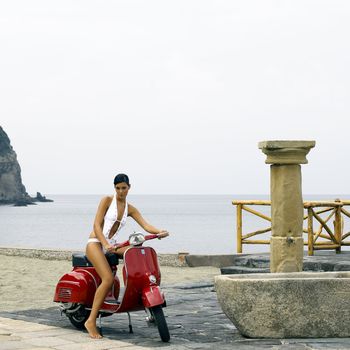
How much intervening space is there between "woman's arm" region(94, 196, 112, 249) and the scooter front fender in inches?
26.1

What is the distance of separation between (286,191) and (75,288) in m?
3.24

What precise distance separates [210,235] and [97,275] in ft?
232

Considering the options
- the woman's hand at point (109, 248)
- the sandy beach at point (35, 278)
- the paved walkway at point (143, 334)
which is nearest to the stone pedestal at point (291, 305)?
the paved walkway at point (143, 334)

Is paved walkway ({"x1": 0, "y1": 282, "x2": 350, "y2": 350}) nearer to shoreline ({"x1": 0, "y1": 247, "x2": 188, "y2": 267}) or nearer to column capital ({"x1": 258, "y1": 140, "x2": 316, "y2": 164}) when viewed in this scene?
column capital ({"x1": 258, "y1": 140, "x2": 316, "y2": 164})

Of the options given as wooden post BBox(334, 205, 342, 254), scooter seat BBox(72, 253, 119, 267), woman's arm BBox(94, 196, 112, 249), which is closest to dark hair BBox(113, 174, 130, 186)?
woman's arm BBox(94, 196, 112, 249)

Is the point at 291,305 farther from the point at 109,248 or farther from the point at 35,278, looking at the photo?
the point at 35,278

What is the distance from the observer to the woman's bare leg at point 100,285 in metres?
8.70

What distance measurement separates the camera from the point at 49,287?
14.7m

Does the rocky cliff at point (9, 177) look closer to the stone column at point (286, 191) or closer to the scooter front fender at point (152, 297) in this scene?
the stone column at point (286, 191)

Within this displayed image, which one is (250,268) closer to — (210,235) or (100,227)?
(100,227)

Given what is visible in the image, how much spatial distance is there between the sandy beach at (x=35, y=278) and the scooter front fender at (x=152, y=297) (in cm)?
365

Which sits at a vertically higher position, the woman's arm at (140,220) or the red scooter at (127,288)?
the woman's arm at (140,220)

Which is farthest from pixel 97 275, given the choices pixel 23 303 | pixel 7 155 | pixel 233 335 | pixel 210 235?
pixel 7 155

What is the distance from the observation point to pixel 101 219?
8.92 m
